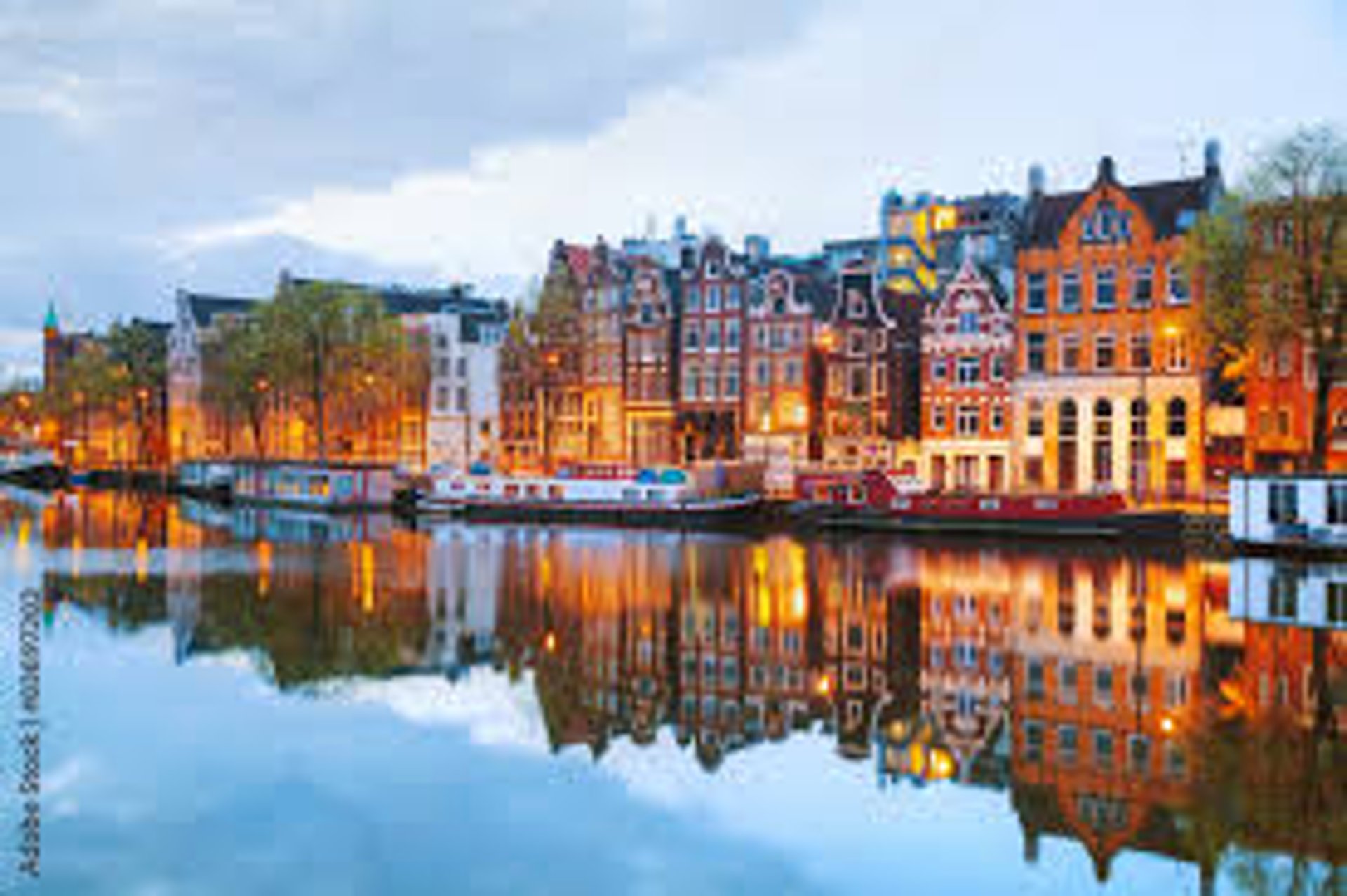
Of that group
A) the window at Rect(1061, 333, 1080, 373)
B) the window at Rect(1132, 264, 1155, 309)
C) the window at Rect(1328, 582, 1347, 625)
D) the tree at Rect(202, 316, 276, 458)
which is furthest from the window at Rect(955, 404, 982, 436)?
the tree at Rect(202, 316, 276, 458)

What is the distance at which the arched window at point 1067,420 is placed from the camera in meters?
71.1

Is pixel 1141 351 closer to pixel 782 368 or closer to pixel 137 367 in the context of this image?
pixel 782 368

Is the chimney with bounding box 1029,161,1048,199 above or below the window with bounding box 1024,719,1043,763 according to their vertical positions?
above

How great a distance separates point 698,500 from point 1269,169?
31697 millimetres

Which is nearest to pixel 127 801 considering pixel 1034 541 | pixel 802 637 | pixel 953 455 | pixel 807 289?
pixel 802 637

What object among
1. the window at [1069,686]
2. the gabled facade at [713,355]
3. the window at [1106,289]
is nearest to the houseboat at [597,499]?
the gabled facade at [713,355]

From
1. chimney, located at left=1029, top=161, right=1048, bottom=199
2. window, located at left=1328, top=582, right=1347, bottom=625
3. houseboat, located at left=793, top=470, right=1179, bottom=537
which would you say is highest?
chimney, located at left=1029, top=161, right=1048, bottom=199

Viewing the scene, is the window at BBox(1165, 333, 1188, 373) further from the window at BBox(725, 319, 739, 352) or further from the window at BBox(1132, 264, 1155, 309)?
the window at BBox(725, 319, 739, 352)

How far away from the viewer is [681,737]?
21.3 metres

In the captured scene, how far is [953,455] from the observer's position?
74.9 metres

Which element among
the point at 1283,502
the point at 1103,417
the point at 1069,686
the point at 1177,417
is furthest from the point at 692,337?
the point at 1069,686

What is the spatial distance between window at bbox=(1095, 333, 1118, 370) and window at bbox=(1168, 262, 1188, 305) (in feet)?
12.3

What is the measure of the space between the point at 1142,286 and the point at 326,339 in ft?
177

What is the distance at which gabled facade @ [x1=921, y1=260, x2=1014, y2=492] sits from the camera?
240ft
